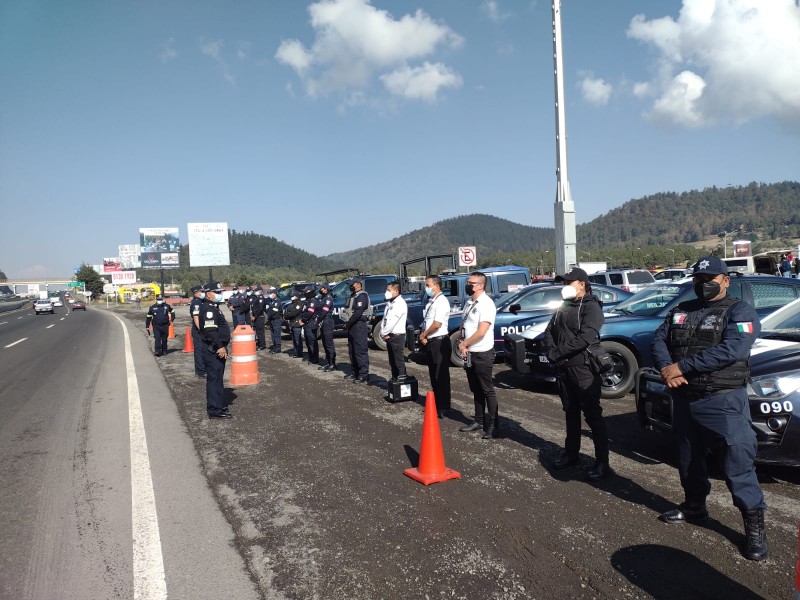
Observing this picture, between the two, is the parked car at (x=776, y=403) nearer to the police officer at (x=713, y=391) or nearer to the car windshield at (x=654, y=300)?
the police officer at (x=713, y=391)

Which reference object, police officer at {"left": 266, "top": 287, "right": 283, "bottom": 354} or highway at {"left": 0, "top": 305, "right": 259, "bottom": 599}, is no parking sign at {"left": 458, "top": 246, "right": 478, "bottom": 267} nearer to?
police officer at {"left": 266, "top": 287, "right": 283, "bottom": 354}

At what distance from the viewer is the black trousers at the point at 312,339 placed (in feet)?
40.8

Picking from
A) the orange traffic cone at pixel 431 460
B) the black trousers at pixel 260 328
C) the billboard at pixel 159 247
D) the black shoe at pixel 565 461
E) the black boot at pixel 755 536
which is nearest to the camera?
the black boot at pixel 755 536

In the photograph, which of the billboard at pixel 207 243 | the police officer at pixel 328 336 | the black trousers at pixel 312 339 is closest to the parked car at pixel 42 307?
the billboard at pixel 207 243

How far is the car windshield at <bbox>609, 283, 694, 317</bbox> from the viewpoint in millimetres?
7891

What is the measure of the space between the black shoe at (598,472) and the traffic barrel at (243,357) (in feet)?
22.5

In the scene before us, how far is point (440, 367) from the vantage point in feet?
23.7

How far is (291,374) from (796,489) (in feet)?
28.7

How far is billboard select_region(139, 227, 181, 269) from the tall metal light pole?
2266 inches

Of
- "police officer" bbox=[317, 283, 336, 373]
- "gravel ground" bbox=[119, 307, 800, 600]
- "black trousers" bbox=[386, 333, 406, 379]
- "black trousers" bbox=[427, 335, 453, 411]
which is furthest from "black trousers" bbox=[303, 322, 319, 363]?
"black trousers" bbox=[427, 335, 453, 411]

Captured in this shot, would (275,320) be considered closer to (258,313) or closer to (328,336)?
(258,313)

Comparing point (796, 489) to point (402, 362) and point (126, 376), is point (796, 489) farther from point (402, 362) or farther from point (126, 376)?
point (126, 376)

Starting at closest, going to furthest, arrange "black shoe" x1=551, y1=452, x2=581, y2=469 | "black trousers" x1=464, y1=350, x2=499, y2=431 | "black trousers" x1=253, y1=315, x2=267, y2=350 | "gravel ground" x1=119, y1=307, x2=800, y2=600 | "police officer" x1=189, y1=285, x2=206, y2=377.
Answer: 1. "gravel ground" x1=119, y1=307, x2=800, y2=600
2. "black shoe" x1=551, y1=452, x2=581, y2=469
3. "black trousers" x1=464, y1=350, x2=499, y2=431
4. "police officer" x1=189, y1=285, x2=206, y2=377
5. "black trousers" x1=253, y1=315, x2=267, y2=350

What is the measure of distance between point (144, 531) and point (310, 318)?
8.45 metres
